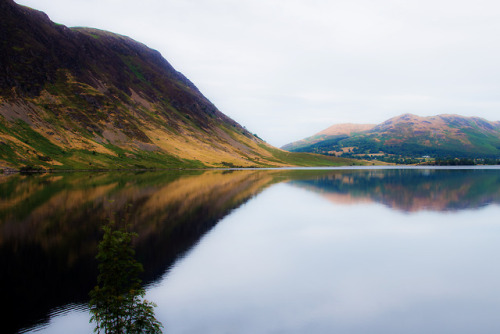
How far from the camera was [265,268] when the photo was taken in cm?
2698

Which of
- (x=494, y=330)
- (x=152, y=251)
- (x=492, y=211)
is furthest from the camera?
(x=492, y=211)

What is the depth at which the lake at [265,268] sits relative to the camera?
1798 centimetres

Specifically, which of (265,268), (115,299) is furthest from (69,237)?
(115,299)

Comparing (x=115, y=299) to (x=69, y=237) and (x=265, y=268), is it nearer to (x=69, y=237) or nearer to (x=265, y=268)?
(x=265, y=268)

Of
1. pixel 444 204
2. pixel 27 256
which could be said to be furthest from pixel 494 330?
pixel 444 204

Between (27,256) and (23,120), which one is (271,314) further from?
(23,120)

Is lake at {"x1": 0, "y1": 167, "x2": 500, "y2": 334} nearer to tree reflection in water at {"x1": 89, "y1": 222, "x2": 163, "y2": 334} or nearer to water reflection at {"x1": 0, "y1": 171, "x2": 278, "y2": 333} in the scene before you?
water reflection at {"x1": 0, "y1": 171, "x2": 278, "y2": 333}

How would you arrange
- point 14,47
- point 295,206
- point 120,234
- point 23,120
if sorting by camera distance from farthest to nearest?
point 14,47
point 23,120
point 295,206
point 120,234

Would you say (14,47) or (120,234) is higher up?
(14,47)

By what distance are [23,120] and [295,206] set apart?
149 m

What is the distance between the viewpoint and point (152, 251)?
2823 centimetres

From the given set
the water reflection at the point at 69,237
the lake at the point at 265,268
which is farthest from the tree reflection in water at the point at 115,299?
the water reflection at the point at 69,237

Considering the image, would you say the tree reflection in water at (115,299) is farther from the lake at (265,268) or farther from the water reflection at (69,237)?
the water reflection at (69,237)

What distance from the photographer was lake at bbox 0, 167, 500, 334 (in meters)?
18.0
